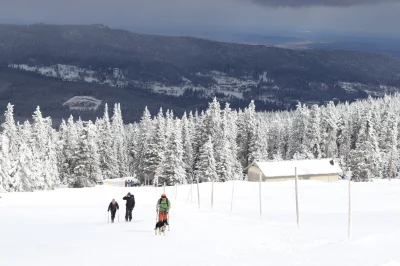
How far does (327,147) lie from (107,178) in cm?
4260

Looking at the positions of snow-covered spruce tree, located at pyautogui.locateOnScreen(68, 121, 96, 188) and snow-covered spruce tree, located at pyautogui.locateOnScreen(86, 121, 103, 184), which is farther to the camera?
snow-covered spruce tree, located at pyautogui.locateOnScreen(86, 121, 103, 184)

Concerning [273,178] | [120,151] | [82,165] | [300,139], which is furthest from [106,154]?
[300,139]

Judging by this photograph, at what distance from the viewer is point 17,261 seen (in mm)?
18531

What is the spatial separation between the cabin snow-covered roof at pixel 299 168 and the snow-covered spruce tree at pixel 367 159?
11.1ft

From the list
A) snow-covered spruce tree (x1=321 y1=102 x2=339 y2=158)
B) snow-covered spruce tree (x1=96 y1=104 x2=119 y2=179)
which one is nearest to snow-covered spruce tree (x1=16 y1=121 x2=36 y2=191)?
snow-covered spruce tree (x1=96 y1=104 x2=119 y2=179)

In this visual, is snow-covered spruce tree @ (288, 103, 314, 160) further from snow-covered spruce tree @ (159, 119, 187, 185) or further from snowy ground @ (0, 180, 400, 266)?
snowy ground @ (0, 180, 400, 266)

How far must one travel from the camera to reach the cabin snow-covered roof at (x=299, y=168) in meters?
86.6

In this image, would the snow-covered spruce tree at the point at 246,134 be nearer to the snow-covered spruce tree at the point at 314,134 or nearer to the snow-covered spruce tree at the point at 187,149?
the snow-covered spruce tree at the point at 314,134

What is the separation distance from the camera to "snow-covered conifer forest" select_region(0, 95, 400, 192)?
248 feet

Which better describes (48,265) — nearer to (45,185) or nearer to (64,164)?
(45,185)

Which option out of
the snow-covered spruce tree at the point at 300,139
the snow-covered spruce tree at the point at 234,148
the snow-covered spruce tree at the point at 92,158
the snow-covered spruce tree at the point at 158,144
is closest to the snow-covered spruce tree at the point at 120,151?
the snow-covered spruce tree at the point at 158,144

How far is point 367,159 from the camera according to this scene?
89312mm

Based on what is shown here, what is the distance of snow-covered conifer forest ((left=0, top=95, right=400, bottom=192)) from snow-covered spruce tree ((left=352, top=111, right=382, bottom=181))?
0.16 meters

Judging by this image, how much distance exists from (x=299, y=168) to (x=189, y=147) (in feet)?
62.2
